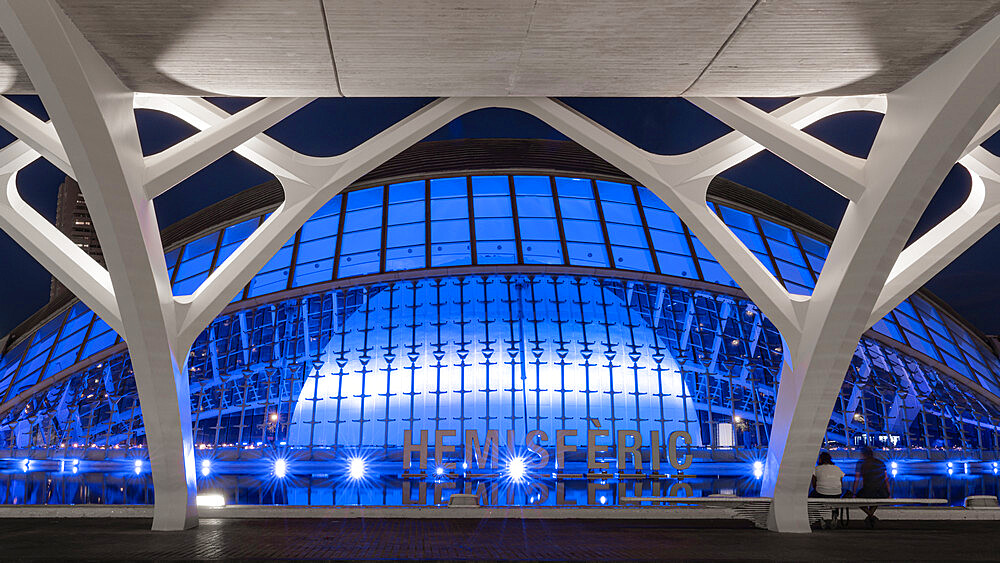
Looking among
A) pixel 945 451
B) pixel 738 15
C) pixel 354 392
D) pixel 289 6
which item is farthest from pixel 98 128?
pixel 945 451

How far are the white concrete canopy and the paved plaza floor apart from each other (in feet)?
17.1

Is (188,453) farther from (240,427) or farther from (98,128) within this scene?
(240,427)

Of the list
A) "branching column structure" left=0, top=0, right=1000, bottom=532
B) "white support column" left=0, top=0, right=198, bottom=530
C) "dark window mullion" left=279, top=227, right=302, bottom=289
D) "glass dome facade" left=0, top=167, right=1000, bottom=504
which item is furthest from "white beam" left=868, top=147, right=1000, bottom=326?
"dark window mullion" left=279, top=227, right=302, bottom=289

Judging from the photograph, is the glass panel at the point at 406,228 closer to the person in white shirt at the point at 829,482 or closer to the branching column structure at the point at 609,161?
the branching column structure at the point at 609,161

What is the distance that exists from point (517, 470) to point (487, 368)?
5.23m

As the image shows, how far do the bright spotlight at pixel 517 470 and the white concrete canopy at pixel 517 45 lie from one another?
16451 millimetres

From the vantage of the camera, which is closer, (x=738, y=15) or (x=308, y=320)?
(x=738, y=15)

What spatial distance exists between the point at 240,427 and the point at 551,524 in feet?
63.0

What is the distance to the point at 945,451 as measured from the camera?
90.9 ft

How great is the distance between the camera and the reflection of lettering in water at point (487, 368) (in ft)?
90.2

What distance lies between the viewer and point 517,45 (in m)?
7.91

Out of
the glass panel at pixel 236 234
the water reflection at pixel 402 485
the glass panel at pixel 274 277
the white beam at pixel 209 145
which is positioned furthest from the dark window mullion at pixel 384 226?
the white beam at pixel 209 145

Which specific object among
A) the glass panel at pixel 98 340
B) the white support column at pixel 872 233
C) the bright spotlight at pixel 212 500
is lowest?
the bright spotlight at pixel 212 500

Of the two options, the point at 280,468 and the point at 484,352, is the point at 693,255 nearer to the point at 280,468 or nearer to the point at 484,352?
the point at 484,352
